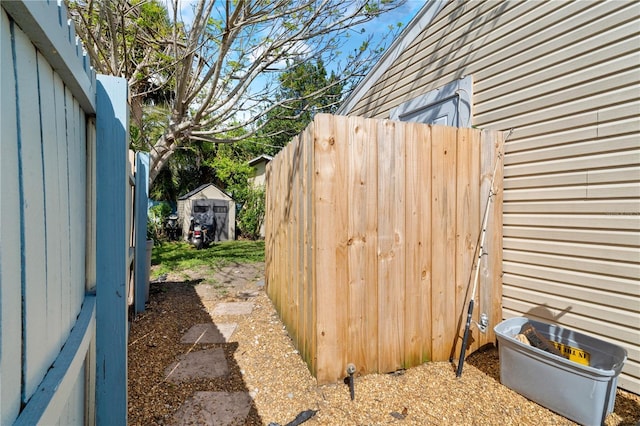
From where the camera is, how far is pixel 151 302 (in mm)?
4301

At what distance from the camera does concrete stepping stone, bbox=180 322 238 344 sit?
3.20 m

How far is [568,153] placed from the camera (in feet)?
8.41

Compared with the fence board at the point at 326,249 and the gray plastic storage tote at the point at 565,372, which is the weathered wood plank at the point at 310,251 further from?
the gray plastic storage tote at the point at 565,372

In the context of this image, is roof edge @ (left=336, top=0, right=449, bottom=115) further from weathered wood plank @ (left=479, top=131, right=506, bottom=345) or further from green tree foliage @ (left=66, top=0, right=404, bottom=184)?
weathered wood plank @ (left=479, top=131, right=506, bottom=345)

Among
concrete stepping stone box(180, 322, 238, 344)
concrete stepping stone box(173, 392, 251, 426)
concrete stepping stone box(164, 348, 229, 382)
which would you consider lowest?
concrete stepping stone box(173, 392, 251, 426)

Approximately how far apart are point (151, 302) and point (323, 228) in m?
3.27

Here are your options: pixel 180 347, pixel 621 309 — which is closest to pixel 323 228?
pixel 180 347

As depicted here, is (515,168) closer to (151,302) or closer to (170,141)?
(151,302)

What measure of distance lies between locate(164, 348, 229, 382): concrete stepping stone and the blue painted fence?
1.33m

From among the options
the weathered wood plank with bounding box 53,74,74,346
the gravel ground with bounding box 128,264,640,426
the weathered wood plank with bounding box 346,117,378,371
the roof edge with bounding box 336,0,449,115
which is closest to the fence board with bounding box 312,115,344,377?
the weathered wood plank with bounding box 346,117,378,371

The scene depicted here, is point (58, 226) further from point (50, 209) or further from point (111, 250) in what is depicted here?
point (111, 250)

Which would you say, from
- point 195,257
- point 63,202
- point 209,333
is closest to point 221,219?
point 195,257

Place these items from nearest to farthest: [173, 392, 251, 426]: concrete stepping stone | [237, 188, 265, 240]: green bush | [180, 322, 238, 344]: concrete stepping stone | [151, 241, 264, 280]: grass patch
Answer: [173, 392, 251, 426]: concrete stepping stone → [180, 322, 238, 344]: concrete stepping stone → [151, 241, 264, 280]: grass patch → [237, 188, 265, 240]: green bush

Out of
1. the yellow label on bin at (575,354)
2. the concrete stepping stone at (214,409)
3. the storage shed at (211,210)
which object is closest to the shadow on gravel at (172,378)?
the concrete stepping stone at (214,409)
